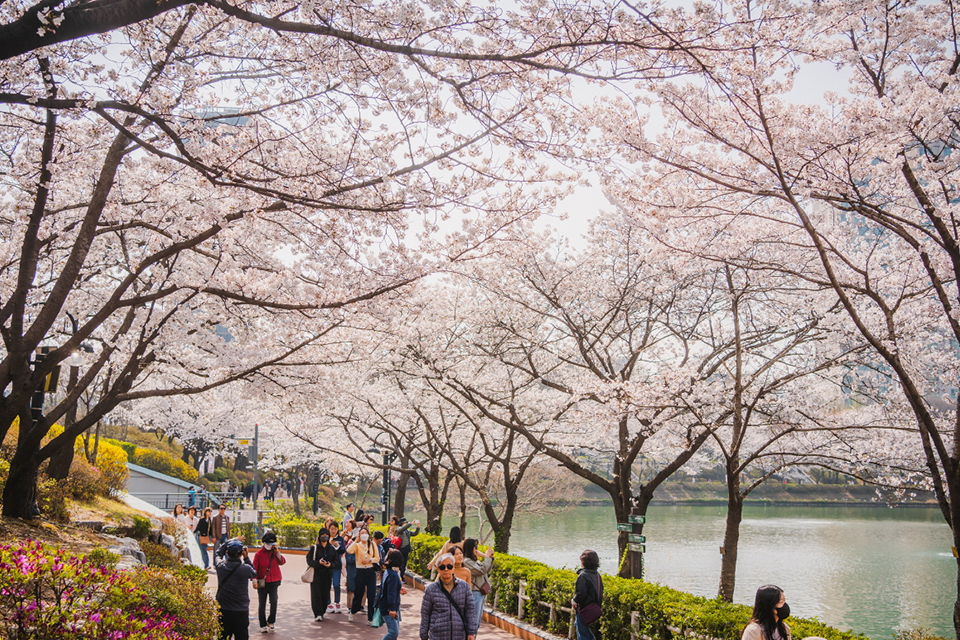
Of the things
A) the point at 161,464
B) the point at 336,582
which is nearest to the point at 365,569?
the point at 336,582

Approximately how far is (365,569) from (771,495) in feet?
219

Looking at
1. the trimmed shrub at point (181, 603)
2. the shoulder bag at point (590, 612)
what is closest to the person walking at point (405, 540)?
the trimmed shrub at point (181, 603)

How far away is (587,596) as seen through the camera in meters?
7.17

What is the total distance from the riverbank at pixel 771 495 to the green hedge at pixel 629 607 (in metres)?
49.3

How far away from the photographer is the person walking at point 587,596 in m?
7.12

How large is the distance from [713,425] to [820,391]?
222 inches

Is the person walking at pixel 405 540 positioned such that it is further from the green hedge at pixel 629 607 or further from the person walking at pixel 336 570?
the green hedge at pixel 629 607

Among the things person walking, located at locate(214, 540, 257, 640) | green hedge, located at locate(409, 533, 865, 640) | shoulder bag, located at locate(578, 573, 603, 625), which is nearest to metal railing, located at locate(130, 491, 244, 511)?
green hedge, located at locate(409, 533, 865, 640)

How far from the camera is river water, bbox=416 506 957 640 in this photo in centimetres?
1748

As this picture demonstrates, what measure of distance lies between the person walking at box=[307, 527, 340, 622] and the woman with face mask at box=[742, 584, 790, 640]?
7.16m

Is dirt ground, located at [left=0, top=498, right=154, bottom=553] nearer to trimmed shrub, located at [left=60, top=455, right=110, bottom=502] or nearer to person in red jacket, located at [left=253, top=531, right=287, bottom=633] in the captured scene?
trimmed shrub, located at [left=60, top=455, right=110, bottom=502]

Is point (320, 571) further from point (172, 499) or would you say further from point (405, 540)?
point (172, 499)

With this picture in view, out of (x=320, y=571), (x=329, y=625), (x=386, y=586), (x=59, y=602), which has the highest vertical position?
(x=59, y=602)

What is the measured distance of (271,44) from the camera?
575cm
